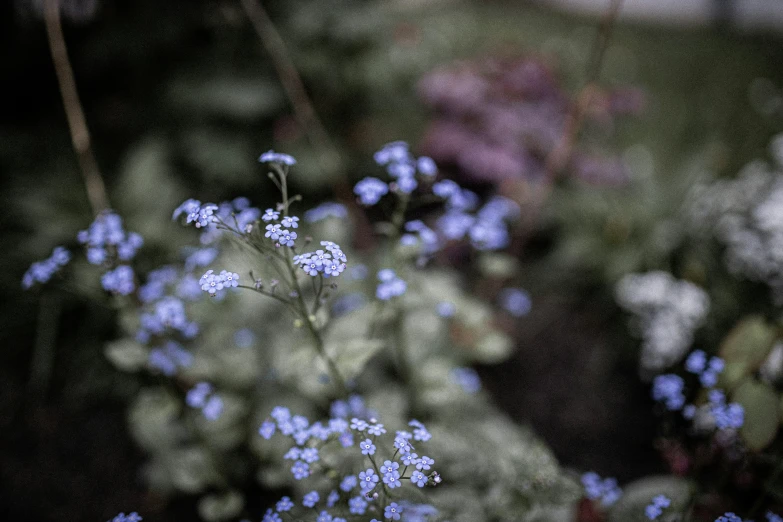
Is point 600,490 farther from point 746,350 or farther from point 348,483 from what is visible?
point 348,483

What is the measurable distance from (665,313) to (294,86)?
2.16 m

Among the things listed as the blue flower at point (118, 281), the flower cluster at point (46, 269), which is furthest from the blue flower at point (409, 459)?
the flower cluster at point (46, 269)

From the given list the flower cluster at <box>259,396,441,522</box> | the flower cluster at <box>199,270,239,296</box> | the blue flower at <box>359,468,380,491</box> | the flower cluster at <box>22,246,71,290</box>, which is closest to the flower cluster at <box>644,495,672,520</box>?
the flower cluster at <box>259,396,441,522</box>

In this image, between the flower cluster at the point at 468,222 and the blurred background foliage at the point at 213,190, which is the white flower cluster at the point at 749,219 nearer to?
the blurred background foliage at the point at 213,190

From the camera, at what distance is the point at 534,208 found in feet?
8.66

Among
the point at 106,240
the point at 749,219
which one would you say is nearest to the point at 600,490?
the point at 106,240

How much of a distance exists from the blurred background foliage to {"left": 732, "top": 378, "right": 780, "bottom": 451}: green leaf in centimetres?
107

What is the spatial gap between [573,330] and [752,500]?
52.5 inches

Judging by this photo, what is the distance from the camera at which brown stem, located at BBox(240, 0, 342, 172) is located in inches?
102

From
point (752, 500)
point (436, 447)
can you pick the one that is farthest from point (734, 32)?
point (436, 447)

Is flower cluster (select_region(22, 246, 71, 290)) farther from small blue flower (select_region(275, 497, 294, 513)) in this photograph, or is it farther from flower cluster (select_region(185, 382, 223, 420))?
small blue flower (select_region(275, 497, 294, 513))

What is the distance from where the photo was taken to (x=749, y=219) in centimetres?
246

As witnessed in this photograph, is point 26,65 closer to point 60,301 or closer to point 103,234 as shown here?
point 60,301

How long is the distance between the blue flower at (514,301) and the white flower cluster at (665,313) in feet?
1.59
